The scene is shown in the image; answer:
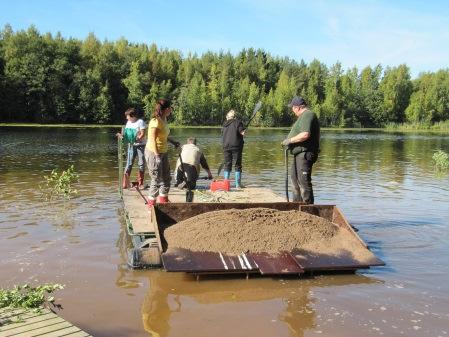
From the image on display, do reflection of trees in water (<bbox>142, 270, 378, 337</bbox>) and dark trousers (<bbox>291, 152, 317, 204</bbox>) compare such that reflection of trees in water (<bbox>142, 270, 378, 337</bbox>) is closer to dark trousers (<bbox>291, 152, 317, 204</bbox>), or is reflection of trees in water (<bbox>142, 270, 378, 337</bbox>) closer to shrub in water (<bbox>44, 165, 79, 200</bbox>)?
dark trousers (<bbox>291, 152, 317, 204</bbox>)

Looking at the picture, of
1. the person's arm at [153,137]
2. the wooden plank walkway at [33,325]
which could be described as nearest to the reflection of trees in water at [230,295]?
the wooden plank walkway at [33,325]

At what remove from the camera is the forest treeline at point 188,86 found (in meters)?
72.9

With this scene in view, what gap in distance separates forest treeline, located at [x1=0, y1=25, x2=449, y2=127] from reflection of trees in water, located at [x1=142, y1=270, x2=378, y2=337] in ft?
230

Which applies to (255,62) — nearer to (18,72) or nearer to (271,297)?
(18,72)

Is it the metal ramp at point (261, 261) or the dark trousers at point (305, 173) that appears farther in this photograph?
the dark trousers at point (305, 173)

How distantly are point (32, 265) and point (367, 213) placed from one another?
251 inches

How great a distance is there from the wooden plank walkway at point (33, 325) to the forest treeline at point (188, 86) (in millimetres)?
71027

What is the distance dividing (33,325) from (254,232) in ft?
10.9

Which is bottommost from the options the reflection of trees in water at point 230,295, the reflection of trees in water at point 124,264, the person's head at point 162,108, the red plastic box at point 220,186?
the reflection of trees in water at point 230,295

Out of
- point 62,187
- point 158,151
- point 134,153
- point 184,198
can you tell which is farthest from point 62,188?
point 158,151

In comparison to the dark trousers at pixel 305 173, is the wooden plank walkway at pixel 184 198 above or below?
below

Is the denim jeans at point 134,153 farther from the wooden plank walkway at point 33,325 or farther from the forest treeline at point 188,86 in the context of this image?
the forest treeline at point 188,86

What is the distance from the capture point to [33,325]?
3.77 meters

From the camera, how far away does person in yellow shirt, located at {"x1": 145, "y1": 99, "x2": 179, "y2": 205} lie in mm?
7902
